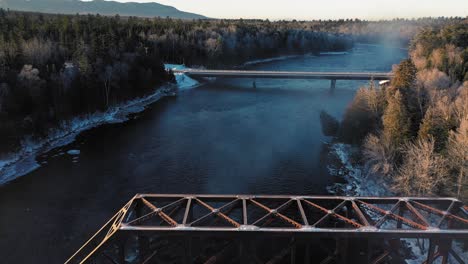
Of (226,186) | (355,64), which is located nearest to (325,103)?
(226,186)

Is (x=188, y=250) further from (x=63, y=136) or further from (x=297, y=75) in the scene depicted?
(x=297, y=75)

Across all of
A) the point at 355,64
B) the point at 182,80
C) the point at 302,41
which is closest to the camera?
the point at 182,80

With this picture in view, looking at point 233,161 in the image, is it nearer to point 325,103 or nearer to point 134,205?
point 134,205

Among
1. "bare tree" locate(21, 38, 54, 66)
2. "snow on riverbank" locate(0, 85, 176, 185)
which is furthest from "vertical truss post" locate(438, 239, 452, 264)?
"bare tree" locate(21, 38, 54, 66)

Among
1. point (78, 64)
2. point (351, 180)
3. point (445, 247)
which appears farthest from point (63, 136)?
point (445, 247)

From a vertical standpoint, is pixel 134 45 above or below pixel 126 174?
above

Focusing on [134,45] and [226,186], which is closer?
[226,186]
